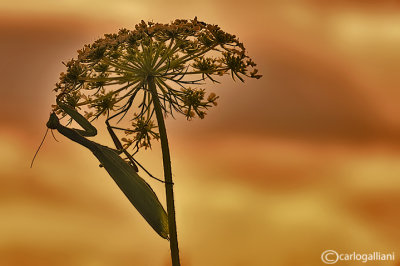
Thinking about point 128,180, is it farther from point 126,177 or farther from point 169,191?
point 169,191

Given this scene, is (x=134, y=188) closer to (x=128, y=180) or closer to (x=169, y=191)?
(x=128, y=180)

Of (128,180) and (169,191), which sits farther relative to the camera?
(169,191)

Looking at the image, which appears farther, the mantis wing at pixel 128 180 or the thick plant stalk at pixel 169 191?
the thick plant stalk at pixel 169 191

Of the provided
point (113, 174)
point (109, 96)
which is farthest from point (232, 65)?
point (113, 174)

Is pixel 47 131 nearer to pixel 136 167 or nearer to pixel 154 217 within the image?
pixel 136 167

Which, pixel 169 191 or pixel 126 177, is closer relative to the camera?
pixel 126 177

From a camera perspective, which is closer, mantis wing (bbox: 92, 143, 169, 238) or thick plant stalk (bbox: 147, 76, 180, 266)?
mantis wing (bbox: 92, 143, 169, 238)

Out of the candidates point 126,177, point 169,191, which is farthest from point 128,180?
point 169,191

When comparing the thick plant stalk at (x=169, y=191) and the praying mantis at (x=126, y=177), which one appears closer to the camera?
the praying mantis at (x=126, y=177)

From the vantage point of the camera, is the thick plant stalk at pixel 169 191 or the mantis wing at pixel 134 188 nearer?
the mantis wing at pixel 134 188
